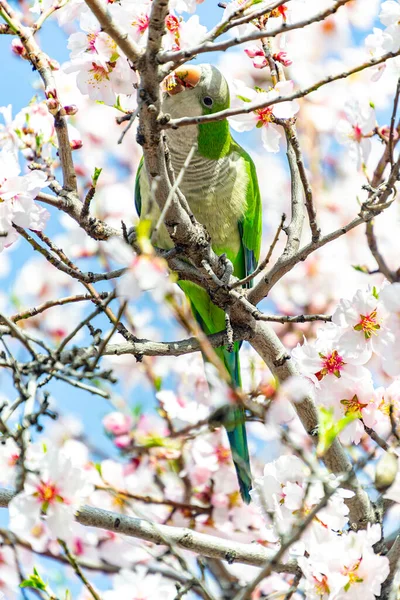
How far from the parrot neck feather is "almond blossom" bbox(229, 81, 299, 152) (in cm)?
86

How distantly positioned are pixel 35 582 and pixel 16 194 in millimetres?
1111

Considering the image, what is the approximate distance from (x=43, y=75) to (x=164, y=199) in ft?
2.10

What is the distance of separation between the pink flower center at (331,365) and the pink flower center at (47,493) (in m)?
1.01

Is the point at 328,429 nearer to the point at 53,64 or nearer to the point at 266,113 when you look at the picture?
the point at 266,113

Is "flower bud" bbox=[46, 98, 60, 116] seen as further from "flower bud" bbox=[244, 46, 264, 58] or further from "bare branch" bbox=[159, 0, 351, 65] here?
"flower bud" bbox=[244, 46, 264, 58]

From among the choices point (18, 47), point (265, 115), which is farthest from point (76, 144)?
point (265, 115)

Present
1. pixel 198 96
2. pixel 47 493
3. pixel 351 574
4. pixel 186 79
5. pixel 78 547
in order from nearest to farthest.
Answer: pixel 47 493
pixel 351 574
pixel 78 547
pixel 186 79
pixel 198 96

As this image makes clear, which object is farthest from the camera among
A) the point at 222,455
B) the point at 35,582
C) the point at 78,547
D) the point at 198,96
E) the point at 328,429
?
the point at 222,455

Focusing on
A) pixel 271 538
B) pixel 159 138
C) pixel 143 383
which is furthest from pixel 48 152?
pixel 143 383

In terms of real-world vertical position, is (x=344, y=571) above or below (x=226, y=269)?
below

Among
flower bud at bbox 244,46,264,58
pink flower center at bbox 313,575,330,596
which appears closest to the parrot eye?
flower bud at bbox 244,46,264,58

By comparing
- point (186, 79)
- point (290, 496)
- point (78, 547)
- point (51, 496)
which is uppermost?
point (186, 79)

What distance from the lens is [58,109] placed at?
92.7 inches

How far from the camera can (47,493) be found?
1.83 metres
